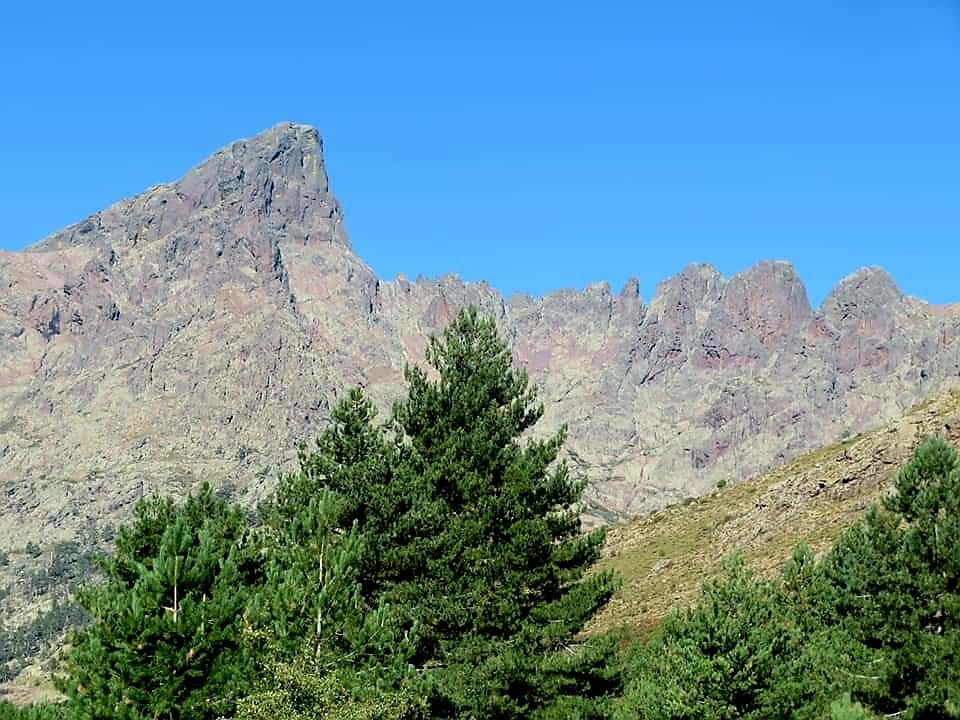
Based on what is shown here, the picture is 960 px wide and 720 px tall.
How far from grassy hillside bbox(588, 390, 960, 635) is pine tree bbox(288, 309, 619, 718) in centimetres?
3594

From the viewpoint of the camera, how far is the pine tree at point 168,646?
103 feet

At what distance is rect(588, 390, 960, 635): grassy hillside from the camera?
77562mm

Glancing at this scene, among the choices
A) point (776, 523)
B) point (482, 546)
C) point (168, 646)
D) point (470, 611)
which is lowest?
point (470, 611)

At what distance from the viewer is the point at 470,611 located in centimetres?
3562

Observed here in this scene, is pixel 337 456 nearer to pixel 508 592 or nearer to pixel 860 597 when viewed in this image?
pixel 508 592

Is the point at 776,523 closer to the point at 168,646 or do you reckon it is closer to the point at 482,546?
the point at 482,546

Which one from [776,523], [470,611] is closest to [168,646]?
[470,611]

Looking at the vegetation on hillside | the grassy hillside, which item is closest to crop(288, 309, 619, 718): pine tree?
the vegetation on hillside

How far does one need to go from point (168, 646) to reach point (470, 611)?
949 centimetres

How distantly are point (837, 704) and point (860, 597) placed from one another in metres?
5.60

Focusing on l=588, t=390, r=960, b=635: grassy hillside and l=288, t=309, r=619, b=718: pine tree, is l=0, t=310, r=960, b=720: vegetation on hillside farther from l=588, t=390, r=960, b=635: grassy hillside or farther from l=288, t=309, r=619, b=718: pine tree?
l=588, t=390, r=960, b=635: grassy hillside

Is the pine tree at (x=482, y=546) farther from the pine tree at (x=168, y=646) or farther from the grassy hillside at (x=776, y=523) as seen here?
the grassy hillside at (x=776, y=523)

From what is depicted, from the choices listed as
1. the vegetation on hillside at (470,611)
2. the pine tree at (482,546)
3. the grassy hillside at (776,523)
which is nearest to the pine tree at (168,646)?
the vegetation on hillside at (470,611)

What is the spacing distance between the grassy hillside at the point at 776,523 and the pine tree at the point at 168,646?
43245 mm
